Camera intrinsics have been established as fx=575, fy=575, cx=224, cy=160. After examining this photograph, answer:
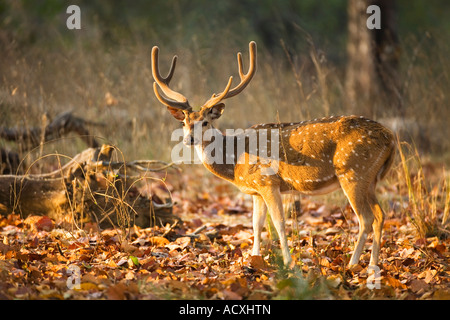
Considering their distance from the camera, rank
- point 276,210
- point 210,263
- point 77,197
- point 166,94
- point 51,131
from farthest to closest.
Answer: point 51,131 < point 77,197 < point 166,94 < point 276,210 < point 210,263

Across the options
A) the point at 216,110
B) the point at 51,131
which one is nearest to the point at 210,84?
the point at 51,131

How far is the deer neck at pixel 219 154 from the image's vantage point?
5.74 m

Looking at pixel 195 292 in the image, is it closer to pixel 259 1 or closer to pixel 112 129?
pixel 112 129

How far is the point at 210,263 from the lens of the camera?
521 centimetres

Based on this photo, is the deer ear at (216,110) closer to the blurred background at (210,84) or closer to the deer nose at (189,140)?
the deer nose at (189,140)

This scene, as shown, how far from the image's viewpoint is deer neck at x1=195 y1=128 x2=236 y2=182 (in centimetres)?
574

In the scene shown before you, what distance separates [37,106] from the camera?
26.8 feet

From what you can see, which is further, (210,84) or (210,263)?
(210,84)

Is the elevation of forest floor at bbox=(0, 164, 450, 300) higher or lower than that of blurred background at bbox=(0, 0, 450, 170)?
lower

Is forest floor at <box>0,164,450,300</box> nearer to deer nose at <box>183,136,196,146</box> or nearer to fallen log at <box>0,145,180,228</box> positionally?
fallen log at <box>0,145,180,228</box>

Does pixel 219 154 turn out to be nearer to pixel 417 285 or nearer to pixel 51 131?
pixel 417 285

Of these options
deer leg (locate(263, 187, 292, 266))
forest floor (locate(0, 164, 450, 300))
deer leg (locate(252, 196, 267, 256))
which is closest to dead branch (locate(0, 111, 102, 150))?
forest floor (locate(0, 164, 450, 300))

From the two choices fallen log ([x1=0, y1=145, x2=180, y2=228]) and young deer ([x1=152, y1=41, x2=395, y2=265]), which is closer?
young deer ([x1=152, y1=41, x2=395, y2=265])

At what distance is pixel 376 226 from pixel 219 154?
167cm
